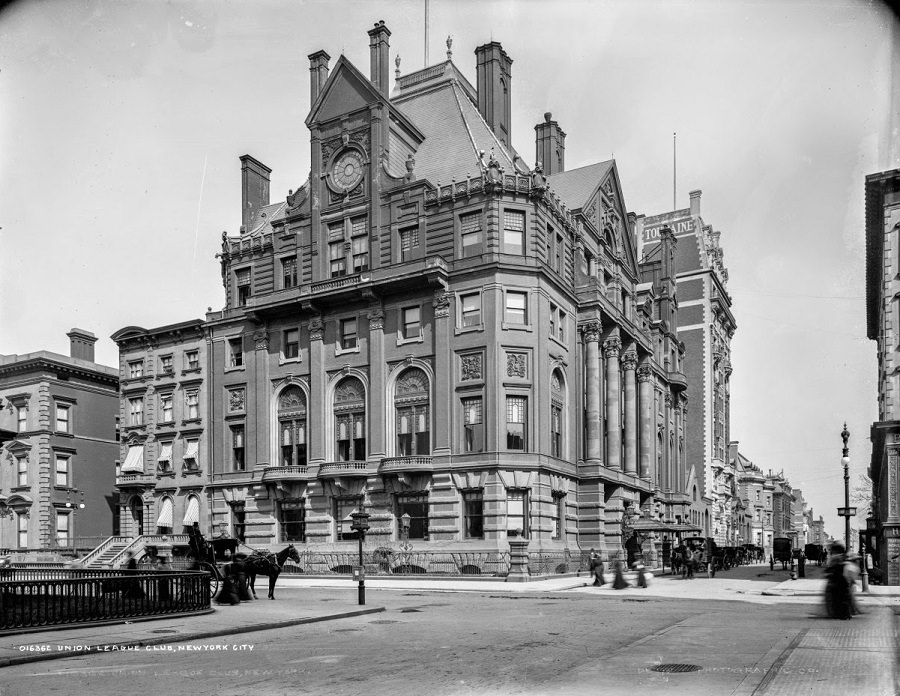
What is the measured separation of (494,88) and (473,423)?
22.5 m

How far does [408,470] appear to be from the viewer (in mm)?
45250

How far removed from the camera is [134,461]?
5775 cm

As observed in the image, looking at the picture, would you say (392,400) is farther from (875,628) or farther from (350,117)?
(875,628)

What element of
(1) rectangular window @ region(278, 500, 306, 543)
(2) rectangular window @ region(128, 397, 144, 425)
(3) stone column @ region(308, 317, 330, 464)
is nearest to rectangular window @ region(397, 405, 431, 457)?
(3) stone column @ region(308, 317, 330, 464)

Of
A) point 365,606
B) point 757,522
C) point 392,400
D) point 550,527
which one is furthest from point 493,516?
point 757,522

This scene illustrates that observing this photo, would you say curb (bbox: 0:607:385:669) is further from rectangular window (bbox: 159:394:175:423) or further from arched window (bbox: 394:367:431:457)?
rectangular window (bbox: 159:394:175:423)

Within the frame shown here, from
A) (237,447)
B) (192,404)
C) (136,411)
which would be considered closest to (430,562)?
(237,447)

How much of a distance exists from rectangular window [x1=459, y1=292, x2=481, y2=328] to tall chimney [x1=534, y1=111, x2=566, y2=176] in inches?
656

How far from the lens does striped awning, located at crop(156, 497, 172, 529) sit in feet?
181

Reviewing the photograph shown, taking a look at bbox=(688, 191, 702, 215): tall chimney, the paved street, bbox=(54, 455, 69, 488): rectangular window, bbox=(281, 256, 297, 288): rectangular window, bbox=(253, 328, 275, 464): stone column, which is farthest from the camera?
bbox=(688, 191, 702, 215): tall chimney

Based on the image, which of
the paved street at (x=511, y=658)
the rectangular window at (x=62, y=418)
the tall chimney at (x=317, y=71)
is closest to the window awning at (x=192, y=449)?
the rectangular window at (x=62, y=418)

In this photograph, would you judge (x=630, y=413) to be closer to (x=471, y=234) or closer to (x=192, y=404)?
(x=471, y=234)

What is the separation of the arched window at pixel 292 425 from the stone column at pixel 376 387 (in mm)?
5039

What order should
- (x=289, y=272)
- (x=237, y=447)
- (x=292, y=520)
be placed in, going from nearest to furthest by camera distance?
(x=292, y=520) < (x=289, y=272) < (x=237, y=447)
